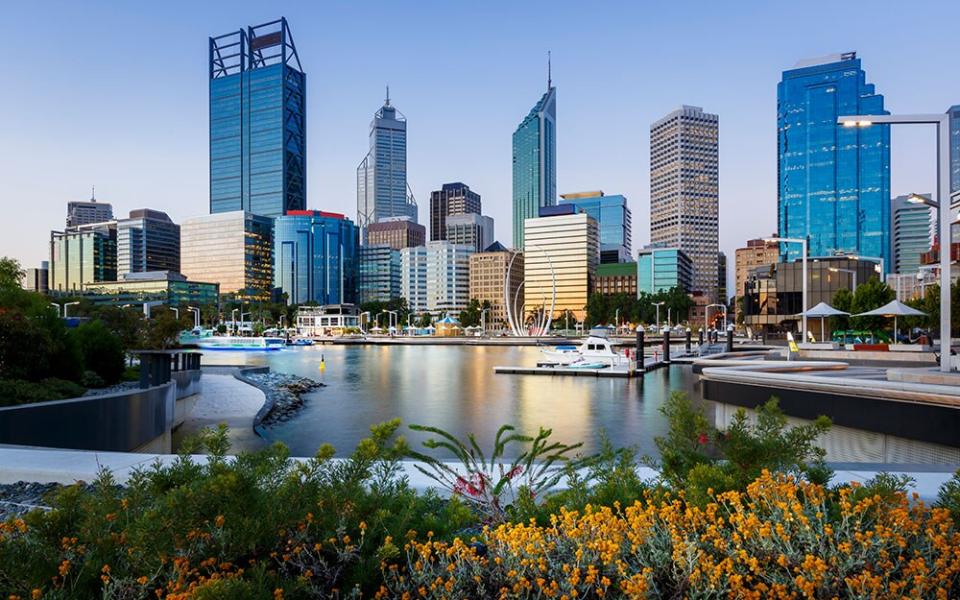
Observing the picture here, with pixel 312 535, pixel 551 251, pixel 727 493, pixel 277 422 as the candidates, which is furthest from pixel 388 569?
pixel 551 251

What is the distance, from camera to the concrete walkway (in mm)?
17406

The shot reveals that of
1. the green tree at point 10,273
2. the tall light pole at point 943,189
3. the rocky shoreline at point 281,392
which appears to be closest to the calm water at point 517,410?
the rocky shoreline at point 281,392

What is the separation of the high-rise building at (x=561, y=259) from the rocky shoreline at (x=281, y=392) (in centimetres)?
16104

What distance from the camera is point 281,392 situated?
28062mm

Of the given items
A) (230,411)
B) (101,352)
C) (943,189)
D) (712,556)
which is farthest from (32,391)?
(943,189)

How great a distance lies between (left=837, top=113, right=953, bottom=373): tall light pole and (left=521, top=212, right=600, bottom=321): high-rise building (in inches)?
7052

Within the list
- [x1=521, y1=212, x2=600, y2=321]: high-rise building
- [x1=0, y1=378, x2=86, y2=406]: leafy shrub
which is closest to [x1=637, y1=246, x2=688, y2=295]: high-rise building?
[x1=521, y1=212, x2=600, y2=321]: high-rise building

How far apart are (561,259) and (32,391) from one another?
186954mm

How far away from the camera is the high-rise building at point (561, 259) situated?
192750 mm

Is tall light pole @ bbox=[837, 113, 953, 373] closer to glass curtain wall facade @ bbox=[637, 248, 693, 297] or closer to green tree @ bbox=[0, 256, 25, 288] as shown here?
green tree @ bbox=[0, 256, 25, 288]

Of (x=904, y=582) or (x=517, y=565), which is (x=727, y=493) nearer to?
(x=904, y=582)

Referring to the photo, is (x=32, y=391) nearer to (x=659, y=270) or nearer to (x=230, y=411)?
(x=230, y=411)

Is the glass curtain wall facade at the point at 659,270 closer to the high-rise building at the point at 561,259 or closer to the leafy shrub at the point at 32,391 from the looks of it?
the high-rise building at the point at 561,259

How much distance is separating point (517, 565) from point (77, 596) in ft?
7.68
